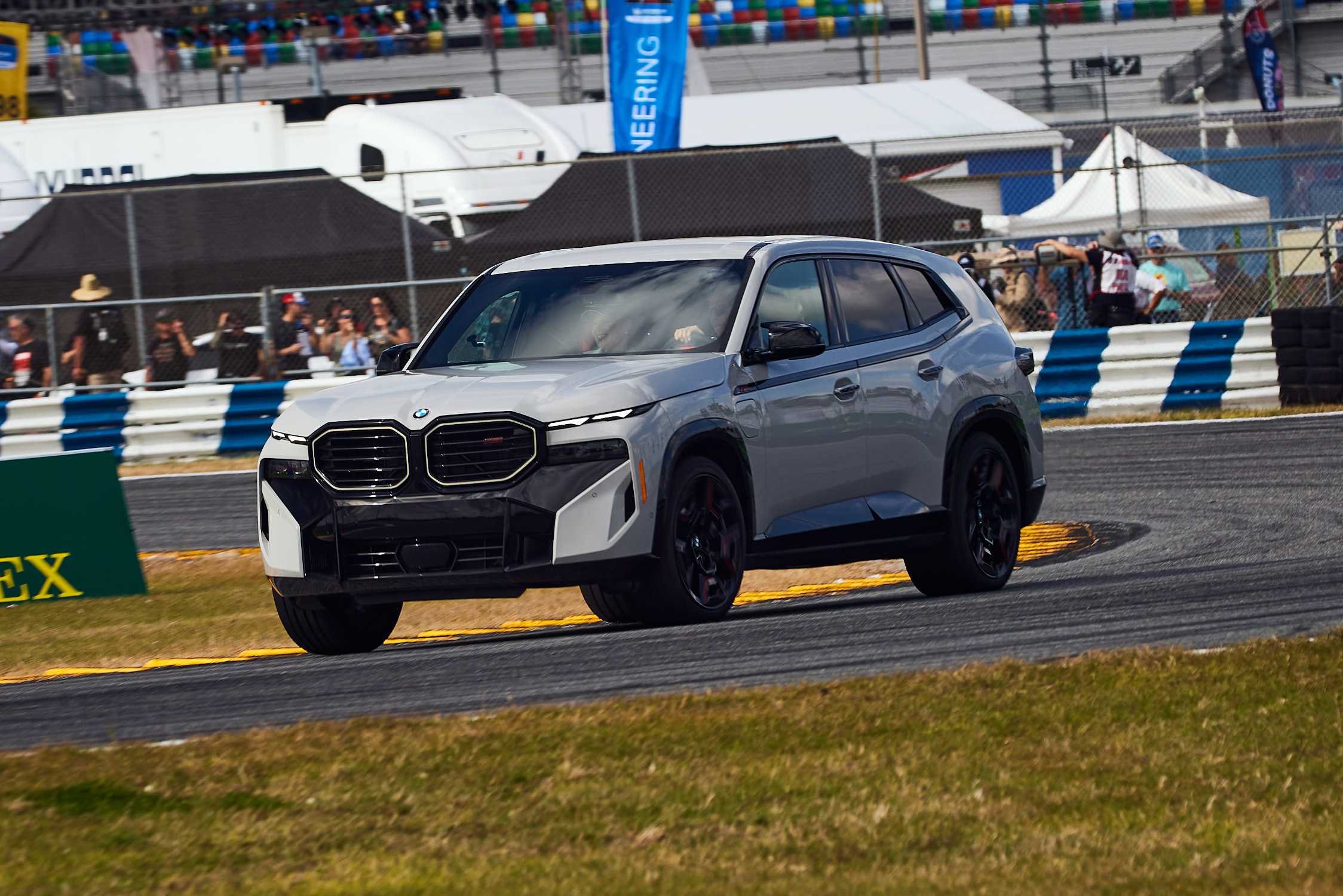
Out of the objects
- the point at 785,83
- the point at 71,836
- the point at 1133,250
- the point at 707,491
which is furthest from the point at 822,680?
the point at 785,83

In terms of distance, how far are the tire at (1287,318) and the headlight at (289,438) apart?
46.0 feet

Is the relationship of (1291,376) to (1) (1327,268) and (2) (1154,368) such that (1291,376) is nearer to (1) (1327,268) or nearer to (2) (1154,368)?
(2) (1154,368)

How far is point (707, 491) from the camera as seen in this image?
860 cm

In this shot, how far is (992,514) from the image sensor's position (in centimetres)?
1041

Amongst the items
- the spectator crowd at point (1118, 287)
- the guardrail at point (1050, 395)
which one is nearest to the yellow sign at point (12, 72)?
the guardrail at point (1050, 395)

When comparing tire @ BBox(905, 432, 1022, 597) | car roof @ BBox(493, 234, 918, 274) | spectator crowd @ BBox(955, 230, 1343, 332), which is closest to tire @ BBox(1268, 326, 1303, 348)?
spectator crowd @ BBox(955, 230, 1343, 332)

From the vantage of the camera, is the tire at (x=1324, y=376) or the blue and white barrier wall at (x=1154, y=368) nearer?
the tire at (x=1324, y=376)

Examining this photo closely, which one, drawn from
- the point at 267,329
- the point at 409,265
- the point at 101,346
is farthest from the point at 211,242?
the point at 409,265

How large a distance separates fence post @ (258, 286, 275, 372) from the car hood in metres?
14.4

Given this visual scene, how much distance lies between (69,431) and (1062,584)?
16.0 meters

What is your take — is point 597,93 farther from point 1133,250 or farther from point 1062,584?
point 1062,584

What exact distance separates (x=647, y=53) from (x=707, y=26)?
3285 cm

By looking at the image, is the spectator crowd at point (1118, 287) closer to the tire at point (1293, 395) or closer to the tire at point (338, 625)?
the tire at point (1293, 395)

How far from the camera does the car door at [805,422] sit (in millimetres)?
8922
